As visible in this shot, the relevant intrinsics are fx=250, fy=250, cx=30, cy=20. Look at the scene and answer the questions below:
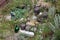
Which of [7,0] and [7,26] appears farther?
[7,0]

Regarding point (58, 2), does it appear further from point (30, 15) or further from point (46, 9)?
point (30, 15)

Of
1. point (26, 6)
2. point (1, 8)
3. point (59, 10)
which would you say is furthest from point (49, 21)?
point (1, 8)

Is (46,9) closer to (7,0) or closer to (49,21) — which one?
(49,21)

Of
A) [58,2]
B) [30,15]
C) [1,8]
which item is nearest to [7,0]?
[1,8]

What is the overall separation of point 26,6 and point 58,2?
0.52 m

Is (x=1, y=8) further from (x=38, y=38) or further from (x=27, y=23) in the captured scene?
(x=38, y=38)

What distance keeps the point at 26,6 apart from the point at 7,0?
0.39 meters

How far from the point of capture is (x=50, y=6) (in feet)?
13.1

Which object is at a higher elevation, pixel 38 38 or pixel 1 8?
pixel 1 8

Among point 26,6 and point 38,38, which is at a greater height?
point 26,6

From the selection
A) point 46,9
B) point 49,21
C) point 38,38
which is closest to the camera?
point 38,38

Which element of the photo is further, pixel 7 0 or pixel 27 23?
pixel 7 0

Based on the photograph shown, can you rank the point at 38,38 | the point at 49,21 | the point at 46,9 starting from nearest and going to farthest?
the point at 38,38 < the point at 49,21 < the point at 46,9

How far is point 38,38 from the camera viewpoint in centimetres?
348
